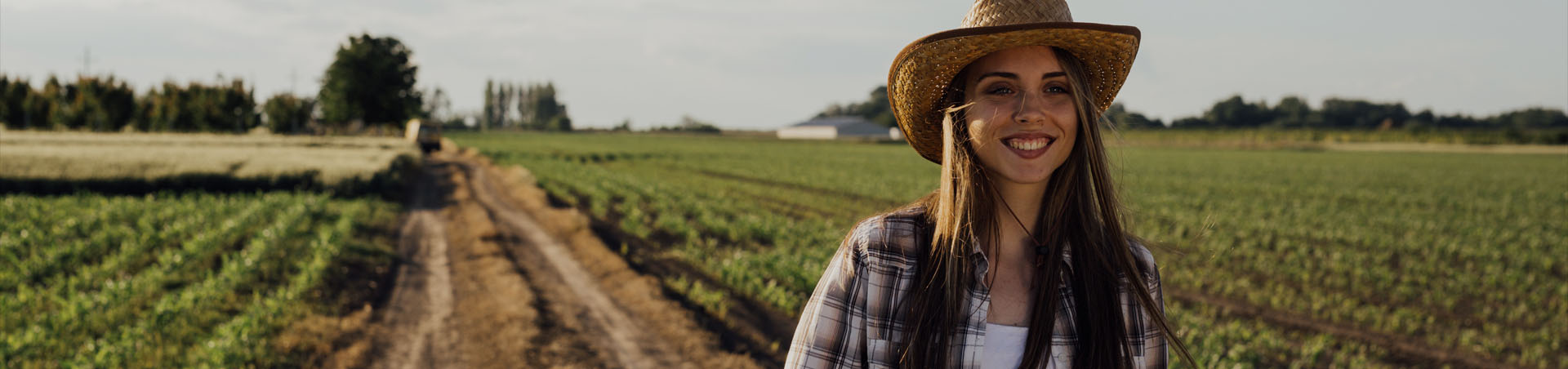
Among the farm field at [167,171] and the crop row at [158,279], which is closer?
the crop row at [158,279]

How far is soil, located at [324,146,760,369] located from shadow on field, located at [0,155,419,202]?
550 centimetres

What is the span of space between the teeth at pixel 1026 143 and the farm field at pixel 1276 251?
1.00ft

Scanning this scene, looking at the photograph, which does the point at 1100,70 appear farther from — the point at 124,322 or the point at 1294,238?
the point at 1294,238

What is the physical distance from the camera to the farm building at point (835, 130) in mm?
85438

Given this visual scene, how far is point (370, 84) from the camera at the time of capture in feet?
188

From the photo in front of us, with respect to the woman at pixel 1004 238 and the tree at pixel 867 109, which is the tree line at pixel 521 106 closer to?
the tree at pixel 867 109

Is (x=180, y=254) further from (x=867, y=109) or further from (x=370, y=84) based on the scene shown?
(x=867, y=109)

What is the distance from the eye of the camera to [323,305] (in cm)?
823

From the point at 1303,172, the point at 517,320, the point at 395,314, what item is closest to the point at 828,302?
the point at 517,320

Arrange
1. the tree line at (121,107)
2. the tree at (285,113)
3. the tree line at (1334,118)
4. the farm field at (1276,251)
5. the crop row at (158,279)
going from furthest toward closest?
the tree line at (1334,118), the tree at (285,113), the tree line at (121,107), the farm field at (1276,251), the crop row at (158,279)


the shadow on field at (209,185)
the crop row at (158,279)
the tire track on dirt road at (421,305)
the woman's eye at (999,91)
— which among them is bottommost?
the tire track on dirt road at (421,305)

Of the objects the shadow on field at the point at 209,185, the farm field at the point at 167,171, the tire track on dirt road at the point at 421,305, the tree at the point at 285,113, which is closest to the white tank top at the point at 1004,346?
the tire track on dirt road at the point at 421,305

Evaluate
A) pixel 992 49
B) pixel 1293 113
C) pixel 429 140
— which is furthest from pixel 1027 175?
pixel 1293 113

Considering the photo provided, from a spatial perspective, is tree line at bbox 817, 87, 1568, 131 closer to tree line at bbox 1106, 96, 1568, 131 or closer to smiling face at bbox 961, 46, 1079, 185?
tree line at bbox 1106, 96, 1568, 131
